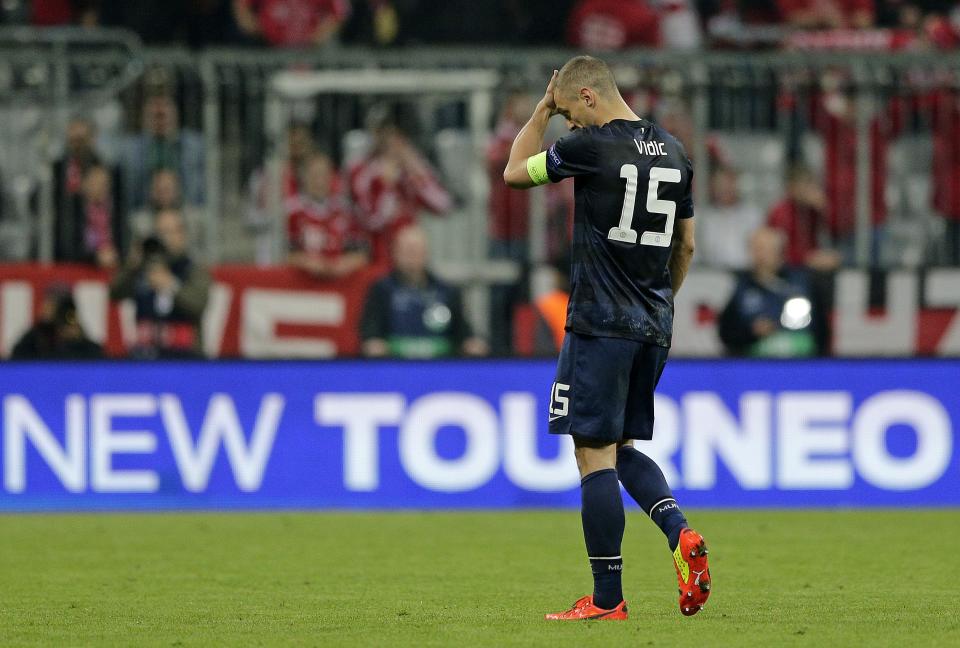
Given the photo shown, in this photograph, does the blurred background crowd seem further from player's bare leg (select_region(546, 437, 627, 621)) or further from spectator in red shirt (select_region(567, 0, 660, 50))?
player's bare leg (select_region(546, 437, 627, 621))

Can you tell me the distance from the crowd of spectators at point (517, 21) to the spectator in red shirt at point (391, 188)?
191 cm

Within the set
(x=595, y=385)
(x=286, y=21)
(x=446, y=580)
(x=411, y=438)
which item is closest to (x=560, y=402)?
(x=595, y=385)

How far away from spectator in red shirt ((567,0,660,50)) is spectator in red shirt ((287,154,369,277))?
331 cm

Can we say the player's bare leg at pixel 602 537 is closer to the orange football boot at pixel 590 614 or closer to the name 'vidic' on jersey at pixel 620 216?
the orange football boot at pixel 590 614

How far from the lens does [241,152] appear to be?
14.5m

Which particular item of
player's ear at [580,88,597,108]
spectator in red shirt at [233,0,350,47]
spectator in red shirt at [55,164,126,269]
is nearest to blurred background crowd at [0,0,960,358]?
spectator in red shirt at [55,164,126,269]

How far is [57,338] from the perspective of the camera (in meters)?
13.5

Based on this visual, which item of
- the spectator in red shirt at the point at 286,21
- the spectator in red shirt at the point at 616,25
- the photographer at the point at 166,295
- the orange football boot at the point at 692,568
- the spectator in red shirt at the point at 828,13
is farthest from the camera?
the spectator in red shirt at the point at 828,13

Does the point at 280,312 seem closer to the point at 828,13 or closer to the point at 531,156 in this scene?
the point at 828,13

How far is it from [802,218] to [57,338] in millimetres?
5937

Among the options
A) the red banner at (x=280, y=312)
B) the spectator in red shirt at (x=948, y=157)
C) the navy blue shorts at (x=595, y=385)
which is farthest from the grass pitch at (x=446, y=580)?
the spectator in red shirt at (x=948, y=157)

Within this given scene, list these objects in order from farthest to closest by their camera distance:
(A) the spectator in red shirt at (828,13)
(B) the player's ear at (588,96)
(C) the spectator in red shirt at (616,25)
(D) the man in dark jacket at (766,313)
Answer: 1. (A) the spectator in red shirt at (828,13)
2. (C) the spectator in red shirt at (616,25)
3. (D) the man in dark jacket at (766,313)
4. (B) the player's ear at (588,96)

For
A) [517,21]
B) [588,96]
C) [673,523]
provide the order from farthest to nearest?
[517,21]
[588,96]
[673,523]

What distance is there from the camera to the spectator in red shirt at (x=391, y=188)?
14.8 m
